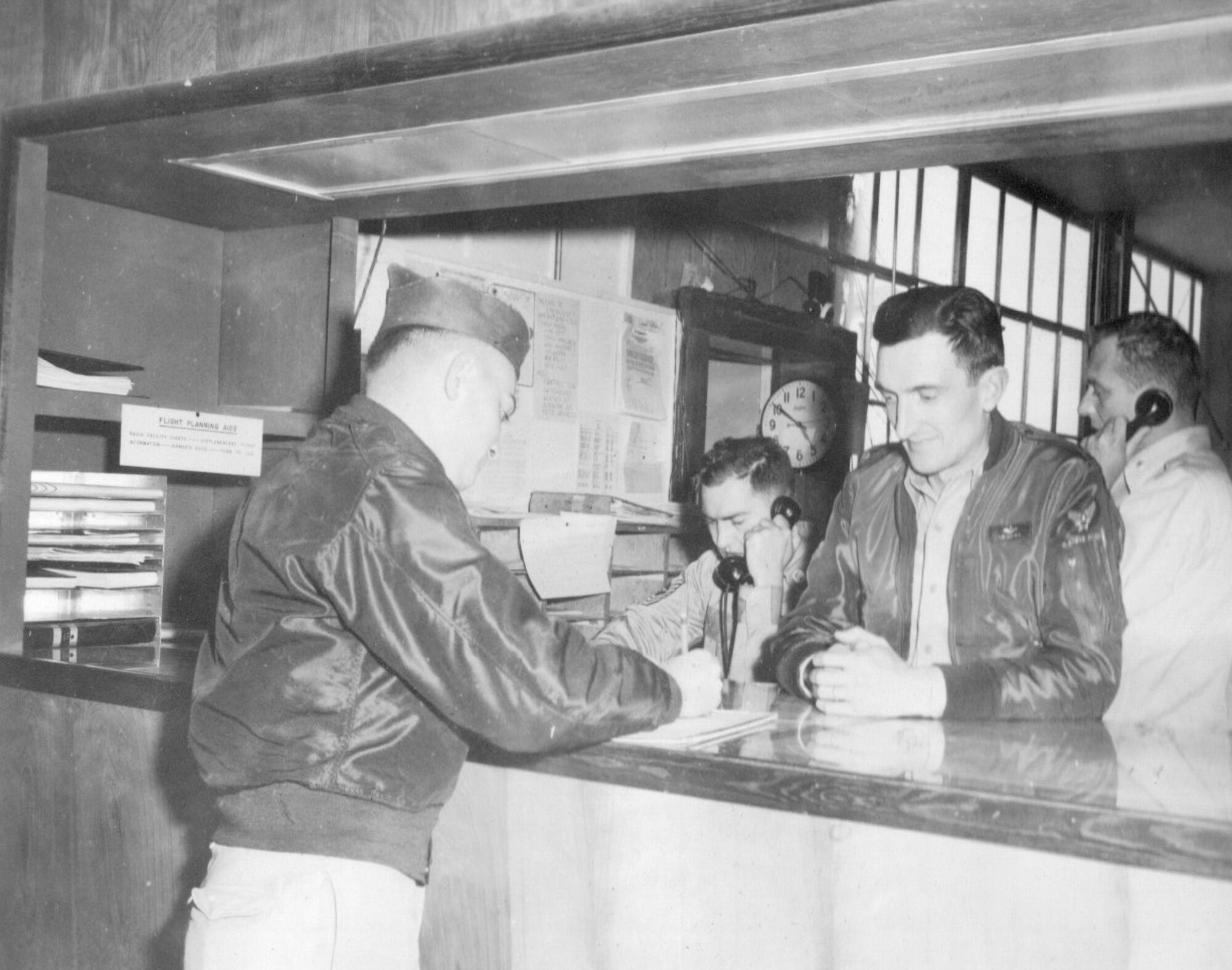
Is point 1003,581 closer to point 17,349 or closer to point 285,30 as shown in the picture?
point 285,30

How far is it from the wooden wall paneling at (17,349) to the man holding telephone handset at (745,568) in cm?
186

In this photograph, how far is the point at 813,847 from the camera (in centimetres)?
157

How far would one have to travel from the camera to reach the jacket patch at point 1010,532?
2303 mm

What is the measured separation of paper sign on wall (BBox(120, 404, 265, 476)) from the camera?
2.39 m

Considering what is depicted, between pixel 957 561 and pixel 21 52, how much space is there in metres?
2.17

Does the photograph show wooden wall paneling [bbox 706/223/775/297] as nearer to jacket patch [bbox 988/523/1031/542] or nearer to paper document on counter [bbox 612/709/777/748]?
jacket patch [bbox 988/523/1031/542]

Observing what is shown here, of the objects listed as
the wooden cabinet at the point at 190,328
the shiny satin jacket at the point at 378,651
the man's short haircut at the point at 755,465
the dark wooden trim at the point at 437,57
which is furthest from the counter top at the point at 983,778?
the man's short haircut at the point at 755,465

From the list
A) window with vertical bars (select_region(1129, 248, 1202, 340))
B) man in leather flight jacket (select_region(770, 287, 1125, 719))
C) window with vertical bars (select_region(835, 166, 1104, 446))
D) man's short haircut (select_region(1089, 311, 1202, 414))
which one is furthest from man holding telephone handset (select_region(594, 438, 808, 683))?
window with vertical bars (select_region(1129, 248, 1202, 340))

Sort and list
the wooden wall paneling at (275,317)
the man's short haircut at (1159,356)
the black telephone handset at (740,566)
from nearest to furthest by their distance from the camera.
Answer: the wooden wall paneling at (275,317) → the man's short haircut at (1159,356) → the black telephone handset at (740,566)

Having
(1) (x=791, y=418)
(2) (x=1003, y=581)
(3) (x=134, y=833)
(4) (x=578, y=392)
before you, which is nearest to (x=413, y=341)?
(3) (x=134, y=833)

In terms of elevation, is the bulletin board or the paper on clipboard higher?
the bulletin board

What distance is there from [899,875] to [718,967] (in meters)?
0.32

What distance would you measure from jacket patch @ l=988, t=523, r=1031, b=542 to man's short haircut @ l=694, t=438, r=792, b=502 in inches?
49.3

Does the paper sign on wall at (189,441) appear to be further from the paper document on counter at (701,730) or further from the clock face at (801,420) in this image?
the clock face at (801,420)
